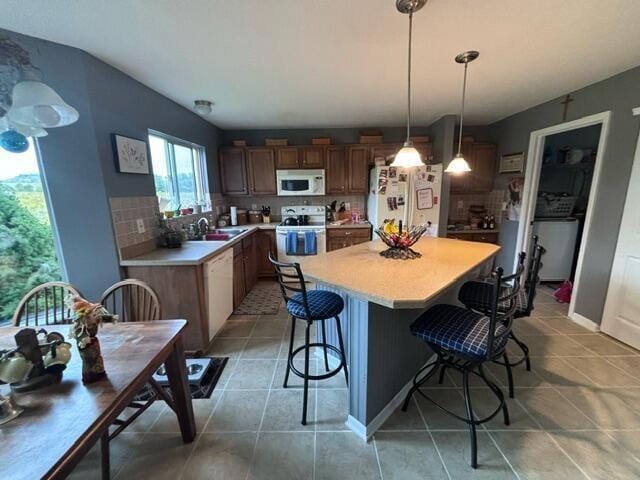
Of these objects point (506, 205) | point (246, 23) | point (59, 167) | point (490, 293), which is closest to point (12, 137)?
point (59, 167)

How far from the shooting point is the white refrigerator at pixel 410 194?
11.8 ft

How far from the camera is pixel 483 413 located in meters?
1.63

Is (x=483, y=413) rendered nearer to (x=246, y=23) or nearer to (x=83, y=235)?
(x=246, y=23)

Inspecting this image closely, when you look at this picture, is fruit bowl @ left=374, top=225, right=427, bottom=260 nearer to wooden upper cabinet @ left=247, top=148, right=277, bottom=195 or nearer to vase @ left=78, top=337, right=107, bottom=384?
vase @ left=78, top=337, right=107, bottom=384

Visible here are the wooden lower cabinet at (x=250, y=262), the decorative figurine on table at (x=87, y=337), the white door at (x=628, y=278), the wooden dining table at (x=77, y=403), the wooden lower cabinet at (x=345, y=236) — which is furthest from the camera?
the wooden lower cabinet at (x=345, y=236)

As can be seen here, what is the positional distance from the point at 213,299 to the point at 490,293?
89.9 inches

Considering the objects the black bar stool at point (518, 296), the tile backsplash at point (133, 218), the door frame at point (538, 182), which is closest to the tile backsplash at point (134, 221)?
the tile backsplash at point (133, 218)

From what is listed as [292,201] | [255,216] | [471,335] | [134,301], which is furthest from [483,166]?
[134,301]

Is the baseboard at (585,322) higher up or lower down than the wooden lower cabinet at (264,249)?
lower down

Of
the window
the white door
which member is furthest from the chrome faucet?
the white door

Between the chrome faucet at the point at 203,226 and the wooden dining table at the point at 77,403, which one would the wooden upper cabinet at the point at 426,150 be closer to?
the chrome faucet at the point at 203,226

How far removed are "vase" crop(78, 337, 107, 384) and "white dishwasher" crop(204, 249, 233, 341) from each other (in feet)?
4.17

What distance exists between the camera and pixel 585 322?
2.62 meters

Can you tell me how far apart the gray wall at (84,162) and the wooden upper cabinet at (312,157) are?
2.37m
